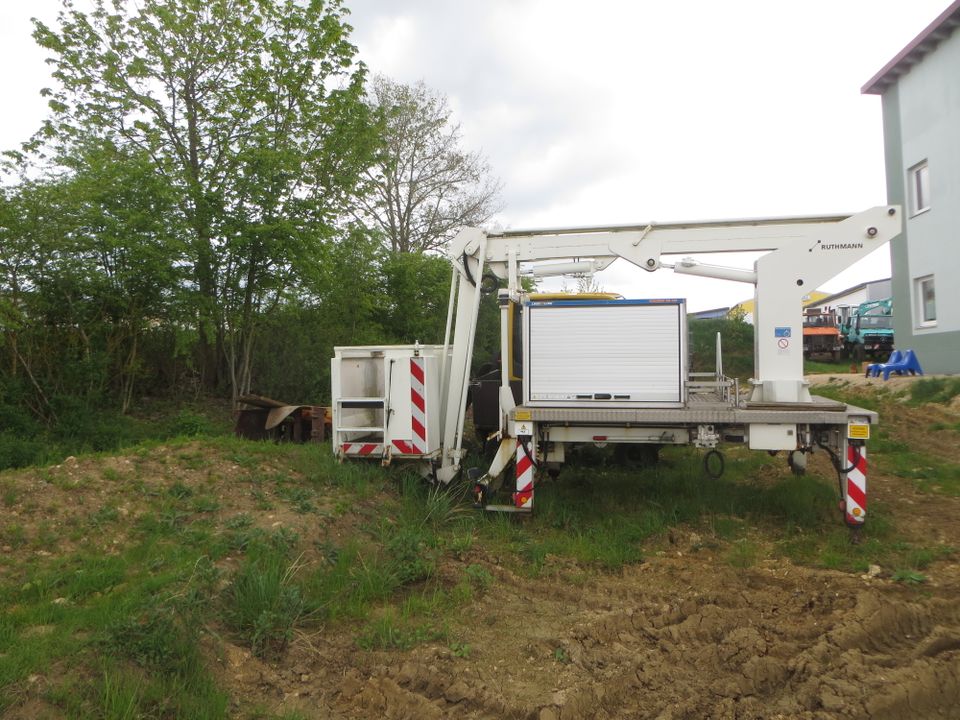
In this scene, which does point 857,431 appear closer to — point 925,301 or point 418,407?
point 418,407

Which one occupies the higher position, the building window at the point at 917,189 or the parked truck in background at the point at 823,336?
the building window at the point at 917,189

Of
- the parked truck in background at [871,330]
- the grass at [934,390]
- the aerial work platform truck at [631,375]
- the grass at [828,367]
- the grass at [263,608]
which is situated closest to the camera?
the grass at [263,608]

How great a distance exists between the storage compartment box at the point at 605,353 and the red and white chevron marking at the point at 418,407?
3.97ft

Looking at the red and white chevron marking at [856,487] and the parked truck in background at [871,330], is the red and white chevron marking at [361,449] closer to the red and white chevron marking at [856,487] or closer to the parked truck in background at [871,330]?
the red and white chevron marking at [856,487]

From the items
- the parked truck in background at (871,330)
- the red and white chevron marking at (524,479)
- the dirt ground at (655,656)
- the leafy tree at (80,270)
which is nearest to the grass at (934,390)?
the dirt ground at (655,656)

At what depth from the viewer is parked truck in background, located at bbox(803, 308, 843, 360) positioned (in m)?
30.7

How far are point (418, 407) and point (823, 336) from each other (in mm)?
27004

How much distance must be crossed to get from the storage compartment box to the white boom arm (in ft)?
2.91

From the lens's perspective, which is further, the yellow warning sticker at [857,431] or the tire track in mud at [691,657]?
the yellow warning sticker at [857,431]

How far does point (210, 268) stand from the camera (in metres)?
12.6

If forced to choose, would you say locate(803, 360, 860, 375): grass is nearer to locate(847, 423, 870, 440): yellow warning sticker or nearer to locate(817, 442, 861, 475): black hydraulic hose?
locate(817, 442, 861, 475): black hydraulic hose

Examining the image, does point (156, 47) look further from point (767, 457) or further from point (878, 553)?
point (878, 553)

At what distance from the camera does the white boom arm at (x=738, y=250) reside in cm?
744

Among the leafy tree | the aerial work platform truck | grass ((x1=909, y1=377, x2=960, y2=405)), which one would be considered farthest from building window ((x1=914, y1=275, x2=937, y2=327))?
the leafy tree
